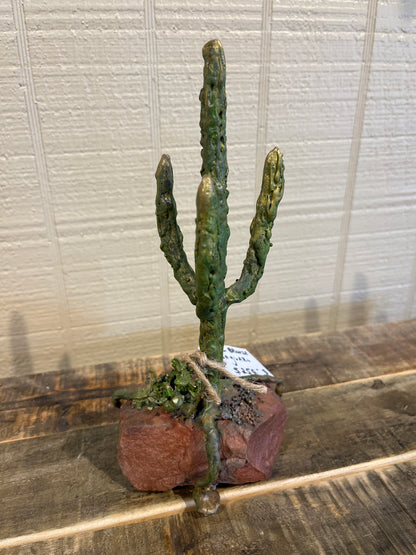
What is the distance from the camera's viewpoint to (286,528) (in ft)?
2.69

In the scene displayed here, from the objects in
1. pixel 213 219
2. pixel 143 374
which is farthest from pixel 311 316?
pixel 213 219

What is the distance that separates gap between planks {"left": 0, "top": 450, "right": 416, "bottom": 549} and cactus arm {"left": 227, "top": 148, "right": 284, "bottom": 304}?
1.31 ft

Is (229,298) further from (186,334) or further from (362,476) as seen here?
(186,334)

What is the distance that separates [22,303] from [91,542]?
33.2 inches

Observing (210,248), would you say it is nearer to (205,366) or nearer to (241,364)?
(205,366)

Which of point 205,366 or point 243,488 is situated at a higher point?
point 205,366

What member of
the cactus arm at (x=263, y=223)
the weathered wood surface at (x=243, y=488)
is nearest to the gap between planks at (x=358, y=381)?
the weathered wood surface at (x=243, y=488)

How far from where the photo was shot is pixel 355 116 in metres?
1.45

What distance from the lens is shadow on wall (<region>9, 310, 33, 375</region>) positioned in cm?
146

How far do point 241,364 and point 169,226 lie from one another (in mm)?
389

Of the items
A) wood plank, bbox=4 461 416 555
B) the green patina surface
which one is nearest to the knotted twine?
the green patina surface

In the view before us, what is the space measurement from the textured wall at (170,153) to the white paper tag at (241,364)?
509 mm

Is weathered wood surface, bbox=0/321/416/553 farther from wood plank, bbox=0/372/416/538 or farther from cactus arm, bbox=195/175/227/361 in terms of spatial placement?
cactus arm, bbox=195/175/227/361

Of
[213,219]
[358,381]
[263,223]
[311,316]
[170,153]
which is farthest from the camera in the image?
[311,316]
